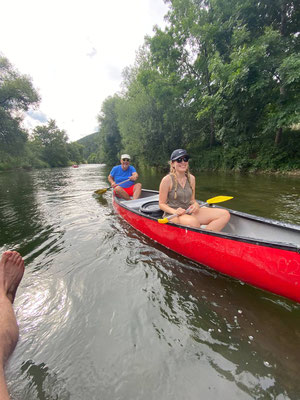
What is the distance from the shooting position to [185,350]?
5.66 feet

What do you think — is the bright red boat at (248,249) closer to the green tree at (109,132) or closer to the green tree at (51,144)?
the green tree at (109,132)

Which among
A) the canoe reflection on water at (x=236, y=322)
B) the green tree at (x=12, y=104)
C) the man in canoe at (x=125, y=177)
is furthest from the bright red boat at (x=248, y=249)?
the green tree at (x=12, y=104)

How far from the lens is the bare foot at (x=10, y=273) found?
79.2 inches

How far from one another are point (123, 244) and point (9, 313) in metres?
2.28

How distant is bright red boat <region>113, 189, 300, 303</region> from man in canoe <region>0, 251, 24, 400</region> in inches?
85.2

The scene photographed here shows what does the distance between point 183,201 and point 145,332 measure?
79.5 inches

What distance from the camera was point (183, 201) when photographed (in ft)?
10.7

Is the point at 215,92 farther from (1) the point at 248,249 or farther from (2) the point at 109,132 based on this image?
(2) the point at 109,132

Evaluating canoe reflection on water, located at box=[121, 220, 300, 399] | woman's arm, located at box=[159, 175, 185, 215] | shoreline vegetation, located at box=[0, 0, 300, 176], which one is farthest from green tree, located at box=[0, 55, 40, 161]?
canoe reflection on water, located at box=[121, 220, 300, 399]

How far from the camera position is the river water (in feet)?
4.78

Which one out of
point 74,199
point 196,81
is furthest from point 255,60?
point 74,199

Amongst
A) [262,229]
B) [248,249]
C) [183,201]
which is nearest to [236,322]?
[248,249]

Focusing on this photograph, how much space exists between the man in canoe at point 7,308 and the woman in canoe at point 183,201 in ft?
7.43

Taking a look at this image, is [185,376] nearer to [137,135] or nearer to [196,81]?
[196,81]
